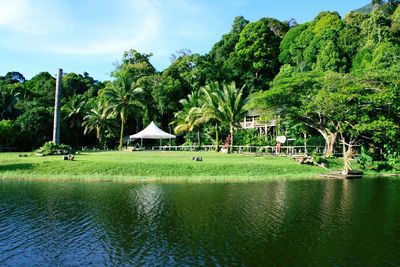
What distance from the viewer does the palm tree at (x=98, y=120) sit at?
161 ft

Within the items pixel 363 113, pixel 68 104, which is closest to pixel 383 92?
pixel 363 113

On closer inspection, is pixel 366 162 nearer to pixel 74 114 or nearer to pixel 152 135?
pixel 152 135

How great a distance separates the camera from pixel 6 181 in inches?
824

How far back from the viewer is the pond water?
28.4 feet

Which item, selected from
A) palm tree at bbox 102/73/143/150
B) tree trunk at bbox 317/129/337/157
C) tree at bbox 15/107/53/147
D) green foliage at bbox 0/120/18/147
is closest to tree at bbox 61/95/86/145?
tree at bbox 15/107/53/147

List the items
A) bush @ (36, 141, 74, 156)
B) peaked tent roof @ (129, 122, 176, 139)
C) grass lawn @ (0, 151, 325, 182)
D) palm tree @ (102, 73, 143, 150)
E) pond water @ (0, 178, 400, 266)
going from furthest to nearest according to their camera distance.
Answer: palm tree @ (102, 73, 143, 150), peaked tent roof @ (129, 122, 176, 139), bush @ (36, 141, 74, 156), grass lawn @ (0, 151, 325, 182), pond water @ (0, 178, 400, 266)

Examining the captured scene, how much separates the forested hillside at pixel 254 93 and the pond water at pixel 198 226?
36.8 feet

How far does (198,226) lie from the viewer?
11.4m

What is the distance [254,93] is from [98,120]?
20.2m

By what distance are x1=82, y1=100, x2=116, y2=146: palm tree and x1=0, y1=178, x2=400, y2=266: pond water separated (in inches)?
1217

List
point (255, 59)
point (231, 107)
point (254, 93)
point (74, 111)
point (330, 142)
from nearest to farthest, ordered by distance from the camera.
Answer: point (330, 142) → point (231, 107) → point (254, 93) → point (74, 111) → point (255, 59)

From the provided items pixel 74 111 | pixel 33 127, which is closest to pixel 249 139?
pixel 33 127

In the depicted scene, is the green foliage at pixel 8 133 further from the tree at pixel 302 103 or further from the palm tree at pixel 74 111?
the tree at pixel 302 103

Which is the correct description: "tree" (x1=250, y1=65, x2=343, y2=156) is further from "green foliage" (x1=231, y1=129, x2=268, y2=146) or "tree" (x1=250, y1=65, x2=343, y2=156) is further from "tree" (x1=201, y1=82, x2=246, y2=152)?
"green foliage" (x1=231, y1=129, x2=268, y2=146)
